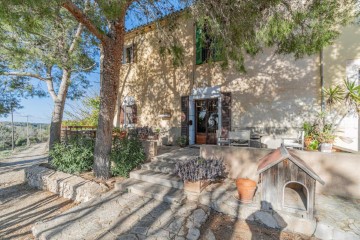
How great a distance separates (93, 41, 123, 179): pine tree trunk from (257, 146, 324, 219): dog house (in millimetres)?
4181

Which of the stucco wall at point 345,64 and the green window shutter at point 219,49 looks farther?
the stucco wall at point 345,64

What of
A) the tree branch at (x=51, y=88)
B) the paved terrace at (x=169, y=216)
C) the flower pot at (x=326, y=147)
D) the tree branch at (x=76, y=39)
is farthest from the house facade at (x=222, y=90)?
the tree branch at (x=51, y=88)

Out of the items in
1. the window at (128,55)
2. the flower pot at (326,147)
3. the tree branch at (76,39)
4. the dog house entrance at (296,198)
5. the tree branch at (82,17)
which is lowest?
the dog house entrance at (296,198)

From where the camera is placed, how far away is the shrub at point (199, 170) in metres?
4.09

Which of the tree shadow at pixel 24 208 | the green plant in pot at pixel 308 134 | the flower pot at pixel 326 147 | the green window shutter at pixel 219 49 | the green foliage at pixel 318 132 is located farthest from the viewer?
the green plant in pot at pixel 308 134

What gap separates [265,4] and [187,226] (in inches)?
172

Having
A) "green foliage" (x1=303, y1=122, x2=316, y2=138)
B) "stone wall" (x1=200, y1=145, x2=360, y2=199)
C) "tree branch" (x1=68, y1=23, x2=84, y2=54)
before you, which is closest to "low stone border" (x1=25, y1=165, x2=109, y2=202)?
"stone wall" (x1=200, y1=145, x2=360, y2=199)

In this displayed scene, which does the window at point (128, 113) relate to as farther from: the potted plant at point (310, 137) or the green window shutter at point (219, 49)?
the potted plant at point (310, 137)

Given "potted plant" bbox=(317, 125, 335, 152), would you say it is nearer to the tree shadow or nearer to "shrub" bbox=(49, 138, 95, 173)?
"shrub" bbox=(49, 138, 95, 173)

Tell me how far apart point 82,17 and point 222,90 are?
5586 mm

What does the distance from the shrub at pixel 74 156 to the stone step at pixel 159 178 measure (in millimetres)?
1947

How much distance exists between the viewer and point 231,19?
4.16 m

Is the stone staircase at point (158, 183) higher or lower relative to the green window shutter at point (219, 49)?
lower

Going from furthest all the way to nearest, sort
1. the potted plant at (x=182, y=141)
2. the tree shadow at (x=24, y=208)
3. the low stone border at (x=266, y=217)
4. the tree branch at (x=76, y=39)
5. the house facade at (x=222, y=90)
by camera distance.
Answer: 1. the potted plant at (x=182, y=141)
2. the tree branch at (x=76, y=39)
3. the house facade at (x=222, y=90)
4. the tree shadow at (x=24, y=208)
5. the low stone border at (x=266, y=217)
